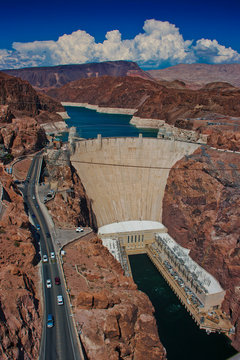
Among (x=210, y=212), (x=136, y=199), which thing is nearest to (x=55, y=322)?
(x=210, y=212)

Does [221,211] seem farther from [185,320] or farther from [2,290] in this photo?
[2,290]

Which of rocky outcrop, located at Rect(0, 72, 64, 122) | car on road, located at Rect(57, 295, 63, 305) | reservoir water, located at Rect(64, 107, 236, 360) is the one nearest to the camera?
car on road, located at Rect(57, 295, 63, 305)

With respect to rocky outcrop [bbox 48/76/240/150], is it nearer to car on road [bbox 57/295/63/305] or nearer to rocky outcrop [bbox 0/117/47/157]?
rocky outcrop [bbox 0/117/47/157]

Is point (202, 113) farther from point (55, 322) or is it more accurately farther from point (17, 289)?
point (17, 289)

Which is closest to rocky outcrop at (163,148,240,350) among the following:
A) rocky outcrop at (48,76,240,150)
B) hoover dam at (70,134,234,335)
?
hoover dam at (70,134,234,335)

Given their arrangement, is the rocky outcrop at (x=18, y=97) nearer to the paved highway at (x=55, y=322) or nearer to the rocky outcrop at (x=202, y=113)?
the rocky outcrop at (x=202, y=113)

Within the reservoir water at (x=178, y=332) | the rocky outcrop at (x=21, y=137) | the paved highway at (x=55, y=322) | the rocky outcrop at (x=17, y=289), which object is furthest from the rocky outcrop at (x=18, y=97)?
the paved highway at (x=55, y=322)

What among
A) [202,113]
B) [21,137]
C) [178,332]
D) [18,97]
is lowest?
[178,332]
